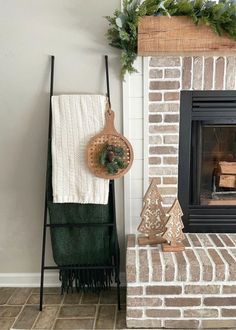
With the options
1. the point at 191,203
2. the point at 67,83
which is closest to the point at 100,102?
the point at 67,83

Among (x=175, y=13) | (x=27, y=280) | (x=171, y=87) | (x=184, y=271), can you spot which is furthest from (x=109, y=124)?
(x=27, y=280)

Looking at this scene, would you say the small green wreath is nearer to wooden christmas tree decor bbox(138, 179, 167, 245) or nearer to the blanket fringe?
wooden christmas tree decor bbox(138, 179, 167, 245)

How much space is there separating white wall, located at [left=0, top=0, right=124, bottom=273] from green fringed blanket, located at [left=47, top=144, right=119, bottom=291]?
140mm

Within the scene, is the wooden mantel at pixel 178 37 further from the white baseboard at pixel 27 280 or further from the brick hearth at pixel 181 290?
the white baseboard at pixel 27 280

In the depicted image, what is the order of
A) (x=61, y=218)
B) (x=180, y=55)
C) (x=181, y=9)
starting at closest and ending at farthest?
(x=181, y=9), (x=180, y=55), (x=61, y=218)

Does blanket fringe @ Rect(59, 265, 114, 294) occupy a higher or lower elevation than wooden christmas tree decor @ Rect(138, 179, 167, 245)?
lower

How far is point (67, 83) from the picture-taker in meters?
1.86

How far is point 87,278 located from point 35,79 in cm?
130

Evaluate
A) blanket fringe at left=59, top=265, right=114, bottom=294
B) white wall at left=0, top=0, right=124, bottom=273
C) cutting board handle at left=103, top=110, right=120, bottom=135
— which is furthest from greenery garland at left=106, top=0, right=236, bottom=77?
blanket fringe at left=59, top=265, right=114, bottom=294

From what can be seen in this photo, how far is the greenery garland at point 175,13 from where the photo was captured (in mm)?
1589

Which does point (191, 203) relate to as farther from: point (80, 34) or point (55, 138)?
point (80, 34)

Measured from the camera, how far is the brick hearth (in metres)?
1.58

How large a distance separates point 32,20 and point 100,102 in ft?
2.10

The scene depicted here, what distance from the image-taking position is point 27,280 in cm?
207
